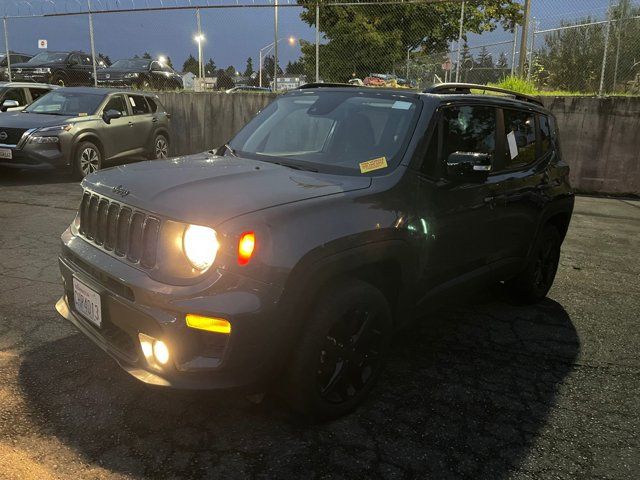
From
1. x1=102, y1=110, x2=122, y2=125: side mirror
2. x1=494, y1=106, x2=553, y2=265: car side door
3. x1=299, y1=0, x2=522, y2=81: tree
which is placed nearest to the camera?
x1=494, y1=106, x2=553, y2=265: car side door

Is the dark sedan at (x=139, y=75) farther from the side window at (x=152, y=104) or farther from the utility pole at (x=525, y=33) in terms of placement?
the utility pole at (x=525, y=33)

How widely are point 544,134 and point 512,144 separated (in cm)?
73

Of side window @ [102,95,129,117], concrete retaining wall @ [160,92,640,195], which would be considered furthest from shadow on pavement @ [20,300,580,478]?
concrete retaining wall @ [160,92,640,195]

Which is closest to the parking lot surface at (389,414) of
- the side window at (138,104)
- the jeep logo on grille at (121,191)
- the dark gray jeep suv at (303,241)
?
the dark gray jeep suv at (303,241)

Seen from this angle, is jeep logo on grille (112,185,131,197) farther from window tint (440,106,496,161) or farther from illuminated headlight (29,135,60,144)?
illuminated headlight (29,135,60,144)

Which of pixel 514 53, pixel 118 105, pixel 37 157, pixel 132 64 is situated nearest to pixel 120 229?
pixel 37 157

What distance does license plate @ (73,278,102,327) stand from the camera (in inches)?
104

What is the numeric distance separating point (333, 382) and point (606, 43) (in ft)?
39.0

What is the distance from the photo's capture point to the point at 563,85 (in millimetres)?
12664

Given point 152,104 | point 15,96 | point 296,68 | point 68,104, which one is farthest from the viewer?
point 296,68

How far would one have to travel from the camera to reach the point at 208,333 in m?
2.26

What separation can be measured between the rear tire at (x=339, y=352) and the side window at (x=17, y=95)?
11961 millimetres

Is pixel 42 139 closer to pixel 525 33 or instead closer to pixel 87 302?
pixel 87 302

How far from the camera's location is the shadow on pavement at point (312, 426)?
2436 mm
